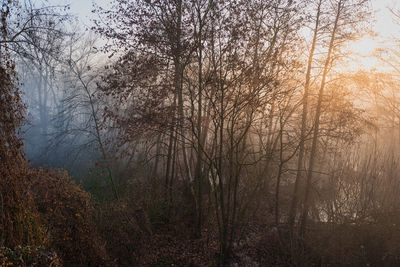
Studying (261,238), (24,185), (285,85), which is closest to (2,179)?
(24,185)

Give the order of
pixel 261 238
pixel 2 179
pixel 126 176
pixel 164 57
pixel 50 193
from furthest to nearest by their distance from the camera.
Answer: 1. pixel 126 176
2. pixel 261 238
3. pixel 164 57
4. pixel 50 193
5. pixel 2 179

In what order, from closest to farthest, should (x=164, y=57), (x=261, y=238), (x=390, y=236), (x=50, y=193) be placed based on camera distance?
(x=50, y=193)
(x=390, y=236)
(x=164, y=57)
(x=261, y=238)

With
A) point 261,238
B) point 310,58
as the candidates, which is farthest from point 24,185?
point 310,58

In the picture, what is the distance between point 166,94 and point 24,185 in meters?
4.55

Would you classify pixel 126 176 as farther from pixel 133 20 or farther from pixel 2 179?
pixel 2 179

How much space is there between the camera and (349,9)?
9.69 m

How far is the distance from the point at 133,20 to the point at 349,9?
752 cm

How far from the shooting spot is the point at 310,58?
1004 cm

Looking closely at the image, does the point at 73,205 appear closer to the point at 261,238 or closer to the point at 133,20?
the point at 133,20

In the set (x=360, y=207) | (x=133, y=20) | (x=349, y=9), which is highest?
(x=349, y=9)

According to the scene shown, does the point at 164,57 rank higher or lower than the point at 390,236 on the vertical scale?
higher

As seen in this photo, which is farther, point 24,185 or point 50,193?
point 50,193

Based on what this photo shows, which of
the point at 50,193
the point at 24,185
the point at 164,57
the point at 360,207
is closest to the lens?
the point at 24,185

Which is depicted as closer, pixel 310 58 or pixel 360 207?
pixel 360 207
